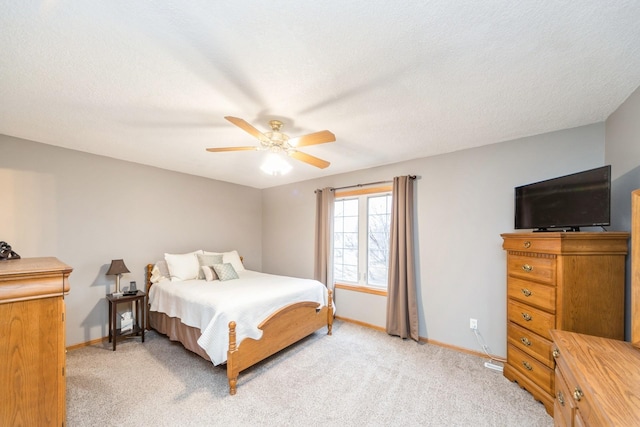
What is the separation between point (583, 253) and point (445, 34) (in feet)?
6.05

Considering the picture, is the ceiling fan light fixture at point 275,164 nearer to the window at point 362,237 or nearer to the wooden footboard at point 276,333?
the wooden footboard at point 276,333

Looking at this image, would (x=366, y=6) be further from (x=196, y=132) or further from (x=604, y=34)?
(x=196, y=132)

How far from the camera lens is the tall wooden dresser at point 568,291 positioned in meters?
1.79

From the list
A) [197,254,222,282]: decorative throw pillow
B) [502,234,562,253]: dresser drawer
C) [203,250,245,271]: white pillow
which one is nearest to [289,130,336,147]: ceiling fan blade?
[502,234,562,253]: dresser drawer

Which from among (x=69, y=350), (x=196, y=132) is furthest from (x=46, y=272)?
(x=69, y=350)

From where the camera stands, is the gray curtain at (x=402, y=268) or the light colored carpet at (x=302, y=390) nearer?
the light colored carpet at (x=302, y=390)

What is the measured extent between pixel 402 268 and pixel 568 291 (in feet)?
5.24

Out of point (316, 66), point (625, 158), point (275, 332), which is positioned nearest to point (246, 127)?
point (316, 66)

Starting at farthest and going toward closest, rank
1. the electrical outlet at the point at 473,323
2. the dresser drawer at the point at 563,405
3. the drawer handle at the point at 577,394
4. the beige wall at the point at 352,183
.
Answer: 1. the electrical outlet at the point at 473,323
2. the beige wall at the point at 352,183
3. the dresser drawer at the point at 563,405
4. the drawer handle at the point at 577,394

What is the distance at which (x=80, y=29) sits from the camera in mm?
1231

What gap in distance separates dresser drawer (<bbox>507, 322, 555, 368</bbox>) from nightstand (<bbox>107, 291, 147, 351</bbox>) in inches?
158

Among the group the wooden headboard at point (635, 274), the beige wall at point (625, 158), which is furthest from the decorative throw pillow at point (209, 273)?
the beige wall at point (625, 158)

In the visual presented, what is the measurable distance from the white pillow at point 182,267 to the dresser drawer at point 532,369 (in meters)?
3.72

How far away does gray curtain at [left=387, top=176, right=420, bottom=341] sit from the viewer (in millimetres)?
3166
